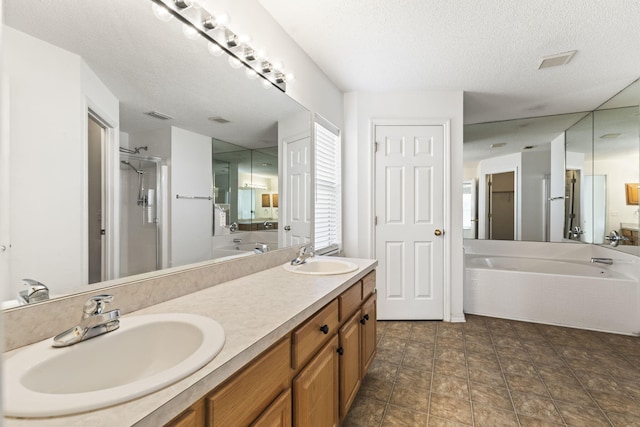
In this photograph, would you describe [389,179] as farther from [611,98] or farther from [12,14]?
[12,14]

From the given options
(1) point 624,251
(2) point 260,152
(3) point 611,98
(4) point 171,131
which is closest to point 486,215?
(1) point 624,251

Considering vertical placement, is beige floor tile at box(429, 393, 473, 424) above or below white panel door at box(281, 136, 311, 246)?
below

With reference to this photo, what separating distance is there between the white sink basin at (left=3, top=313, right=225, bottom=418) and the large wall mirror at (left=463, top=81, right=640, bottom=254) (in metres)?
3.65

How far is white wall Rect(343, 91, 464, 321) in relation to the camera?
296cm

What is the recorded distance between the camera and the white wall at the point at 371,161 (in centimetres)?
296

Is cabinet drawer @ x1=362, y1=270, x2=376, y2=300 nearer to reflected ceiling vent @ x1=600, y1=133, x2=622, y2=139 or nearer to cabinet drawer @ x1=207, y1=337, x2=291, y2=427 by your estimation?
cabinet drawer @ x1=207, y1=337, x2=291, y2=427

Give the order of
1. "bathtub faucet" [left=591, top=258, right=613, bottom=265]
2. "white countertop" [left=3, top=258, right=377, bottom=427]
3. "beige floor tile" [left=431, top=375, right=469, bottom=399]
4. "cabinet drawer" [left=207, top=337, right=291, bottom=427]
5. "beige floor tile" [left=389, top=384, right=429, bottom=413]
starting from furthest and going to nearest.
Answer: "bathtub faucet" [left=591, top=258, right=613, bottom=265], "beige floor tile" [left=431, top=375, right=469, bottom=399], "beige floor tile" [left=389, top=384, right=429, bottom=413], "cabinet drawer" [left=207, top=337, right=291, bottom=427], "white countertop" [left=3, top=258, right=377, bottom=427]

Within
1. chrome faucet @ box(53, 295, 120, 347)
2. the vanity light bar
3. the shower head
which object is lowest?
chrome faucet @ box(53, 295, 120, 347)

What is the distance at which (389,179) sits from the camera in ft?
9.93

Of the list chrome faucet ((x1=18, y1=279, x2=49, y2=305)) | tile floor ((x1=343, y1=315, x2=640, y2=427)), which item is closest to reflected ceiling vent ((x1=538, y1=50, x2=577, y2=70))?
tile floor ((x1=343, y1=315, x2=640, y2=427))

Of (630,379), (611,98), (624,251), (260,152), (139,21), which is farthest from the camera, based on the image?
(611,98)

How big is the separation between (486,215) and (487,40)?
244 centimetres

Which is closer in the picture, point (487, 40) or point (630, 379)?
point (630, 379)

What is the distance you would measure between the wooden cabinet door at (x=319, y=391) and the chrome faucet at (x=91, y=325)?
592mm
